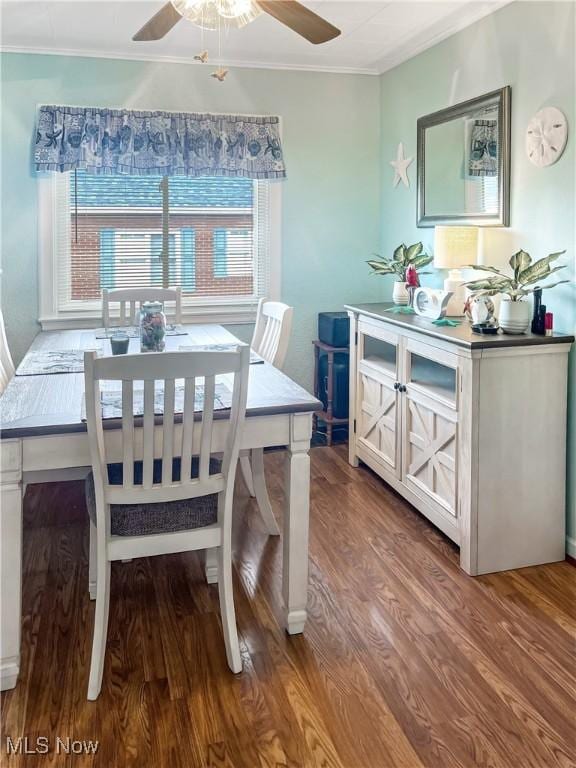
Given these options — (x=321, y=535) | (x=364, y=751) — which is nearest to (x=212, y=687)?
(x=364, y=751)

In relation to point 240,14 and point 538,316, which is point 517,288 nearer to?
point 538,316

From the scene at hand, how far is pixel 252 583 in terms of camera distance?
8.43 ft

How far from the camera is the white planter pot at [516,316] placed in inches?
107

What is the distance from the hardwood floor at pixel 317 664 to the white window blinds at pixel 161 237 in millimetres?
1852

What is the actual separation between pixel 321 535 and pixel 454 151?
2158 millimetres

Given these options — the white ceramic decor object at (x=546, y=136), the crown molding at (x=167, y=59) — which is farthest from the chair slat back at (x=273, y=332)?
the crown molding at (x=167, y=59)

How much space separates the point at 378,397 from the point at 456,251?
2.80ft

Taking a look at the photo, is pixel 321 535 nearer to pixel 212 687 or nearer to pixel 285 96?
pixel 212 687

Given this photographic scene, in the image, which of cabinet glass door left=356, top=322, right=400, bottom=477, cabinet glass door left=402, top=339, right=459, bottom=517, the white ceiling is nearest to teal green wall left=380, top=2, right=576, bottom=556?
the white ceiling

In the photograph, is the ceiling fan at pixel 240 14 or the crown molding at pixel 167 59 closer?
the ceiling fan at pixel 240 14

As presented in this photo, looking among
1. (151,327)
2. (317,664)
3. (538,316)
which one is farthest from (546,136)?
(317,664)

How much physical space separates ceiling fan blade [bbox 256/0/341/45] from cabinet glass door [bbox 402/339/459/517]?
1.33m

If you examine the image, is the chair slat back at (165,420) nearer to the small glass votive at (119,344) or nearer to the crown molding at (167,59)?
the small glass votive at (119,344)

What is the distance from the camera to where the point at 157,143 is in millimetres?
4047
